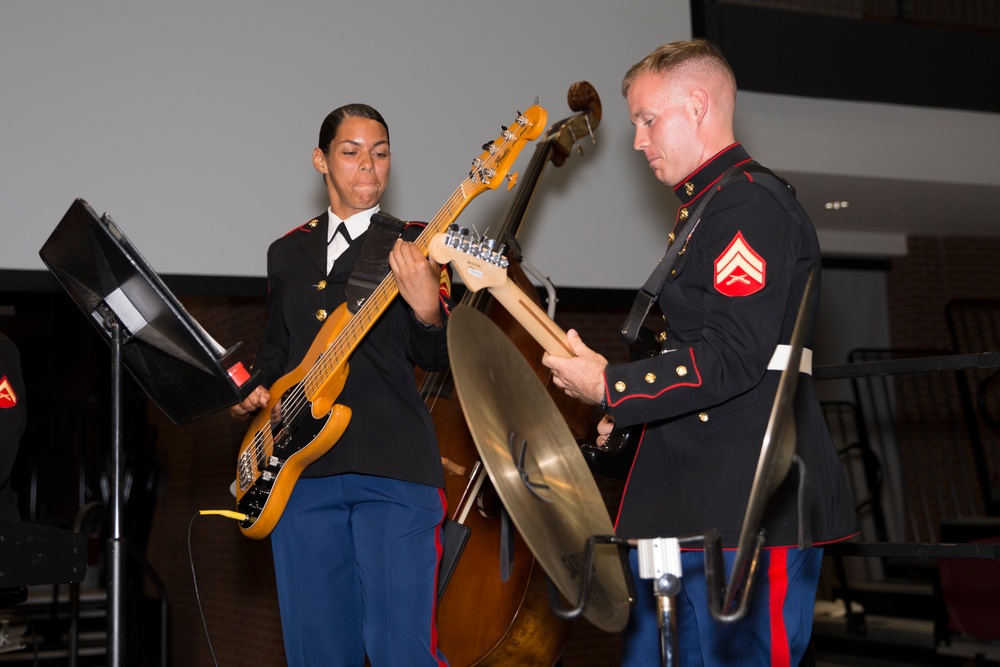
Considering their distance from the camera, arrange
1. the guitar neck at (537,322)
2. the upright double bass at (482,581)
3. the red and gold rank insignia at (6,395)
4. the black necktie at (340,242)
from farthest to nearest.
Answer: the red and gold rank insignia at (6,395) → the upright double bass at (482,581) → the black necktie at (340,242) → the guitar neck at (537,322)

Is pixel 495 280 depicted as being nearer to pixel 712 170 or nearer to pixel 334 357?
pixel 712 170

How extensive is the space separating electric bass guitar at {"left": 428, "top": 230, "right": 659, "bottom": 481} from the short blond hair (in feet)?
1.42

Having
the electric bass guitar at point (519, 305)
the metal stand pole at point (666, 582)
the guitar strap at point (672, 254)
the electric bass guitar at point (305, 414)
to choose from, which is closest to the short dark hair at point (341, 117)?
the electric bass guitar at point (305, 414)

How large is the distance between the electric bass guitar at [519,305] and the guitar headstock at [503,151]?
0.48 metres

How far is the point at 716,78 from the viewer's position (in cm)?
182

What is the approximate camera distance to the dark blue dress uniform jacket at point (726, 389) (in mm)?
1588

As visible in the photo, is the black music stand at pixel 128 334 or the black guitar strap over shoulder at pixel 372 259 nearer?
the black music stand at pixel 128 334

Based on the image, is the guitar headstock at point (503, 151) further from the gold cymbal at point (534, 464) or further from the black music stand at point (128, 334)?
the gold cymbal at point (534, 464)

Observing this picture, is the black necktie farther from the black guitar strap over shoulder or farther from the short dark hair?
the short dark hair

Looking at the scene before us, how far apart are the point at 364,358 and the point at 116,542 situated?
2.13 ft

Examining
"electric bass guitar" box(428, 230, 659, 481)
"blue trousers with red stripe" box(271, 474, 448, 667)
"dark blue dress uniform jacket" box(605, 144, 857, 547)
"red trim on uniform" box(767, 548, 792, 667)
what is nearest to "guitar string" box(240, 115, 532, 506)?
"blue trousers with red stripe" box(271, 474, 448, 667)

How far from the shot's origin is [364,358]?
224cm

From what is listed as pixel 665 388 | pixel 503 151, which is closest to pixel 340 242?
pixel 503 151

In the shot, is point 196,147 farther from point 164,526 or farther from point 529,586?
point 164,526
